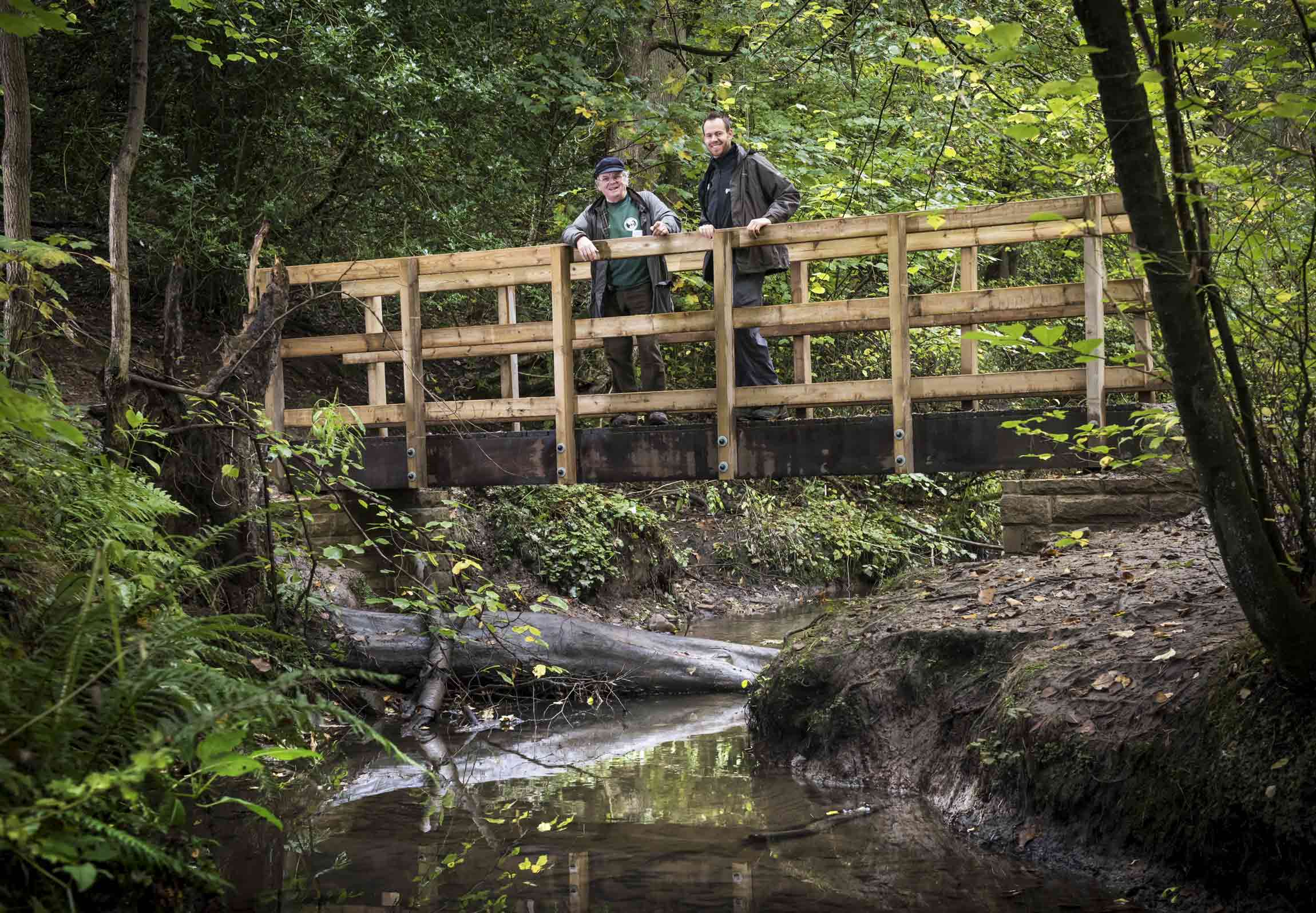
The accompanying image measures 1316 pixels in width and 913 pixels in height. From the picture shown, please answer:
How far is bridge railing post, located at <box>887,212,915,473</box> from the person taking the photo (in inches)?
292

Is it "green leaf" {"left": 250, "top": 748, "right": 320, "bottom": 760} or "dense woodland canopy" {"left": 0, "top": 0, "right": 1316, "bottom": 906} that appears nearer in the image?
"green leaf" {"left": 250, "top": 748, "right": 320, "bottom": 760}

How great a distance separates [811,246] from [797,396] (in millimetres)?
1558

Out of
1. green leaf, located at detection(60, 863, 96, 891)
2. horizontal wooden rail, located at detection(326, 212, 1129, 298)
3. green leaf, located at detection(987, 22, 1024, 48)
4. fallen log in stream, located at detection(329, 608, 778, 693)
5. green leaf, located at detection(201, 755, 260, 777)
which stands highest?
horizontal wooden rail, located at detection(326, 212, 1129, 298)

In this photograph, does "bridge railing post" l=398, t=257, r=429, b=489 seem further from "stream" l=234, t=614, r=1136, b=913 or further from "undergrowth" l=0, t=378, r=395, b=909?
"undergrowth" l=0, t=378, r=395, b=909

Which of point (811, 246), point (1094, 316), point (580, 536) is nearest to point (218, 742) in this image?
point (1094, 316)

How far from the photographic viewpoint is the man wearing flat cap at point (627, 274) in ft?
28.2

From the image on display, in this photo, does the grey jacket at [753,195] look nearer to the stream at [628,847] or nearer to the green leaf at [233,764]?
the stream at [628,847]

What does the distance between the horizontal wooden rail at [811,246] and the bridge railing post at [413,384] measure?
0.12m

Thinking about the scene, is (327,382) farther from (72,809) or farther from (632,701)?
(72,809)

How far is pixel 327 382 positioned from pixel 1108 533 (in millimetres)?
9408

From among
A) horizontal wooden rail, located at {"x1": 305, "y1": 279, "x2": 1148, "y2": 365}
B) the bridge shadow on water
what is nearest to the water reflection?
the bridge shadow on water

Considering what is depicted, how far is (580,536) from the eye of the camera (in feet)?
37.6

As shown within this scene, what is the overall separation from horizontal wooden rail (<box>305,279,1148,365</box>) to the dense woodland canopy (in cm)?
67

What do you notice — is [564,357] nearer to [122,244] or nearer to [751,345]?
[751,345]
